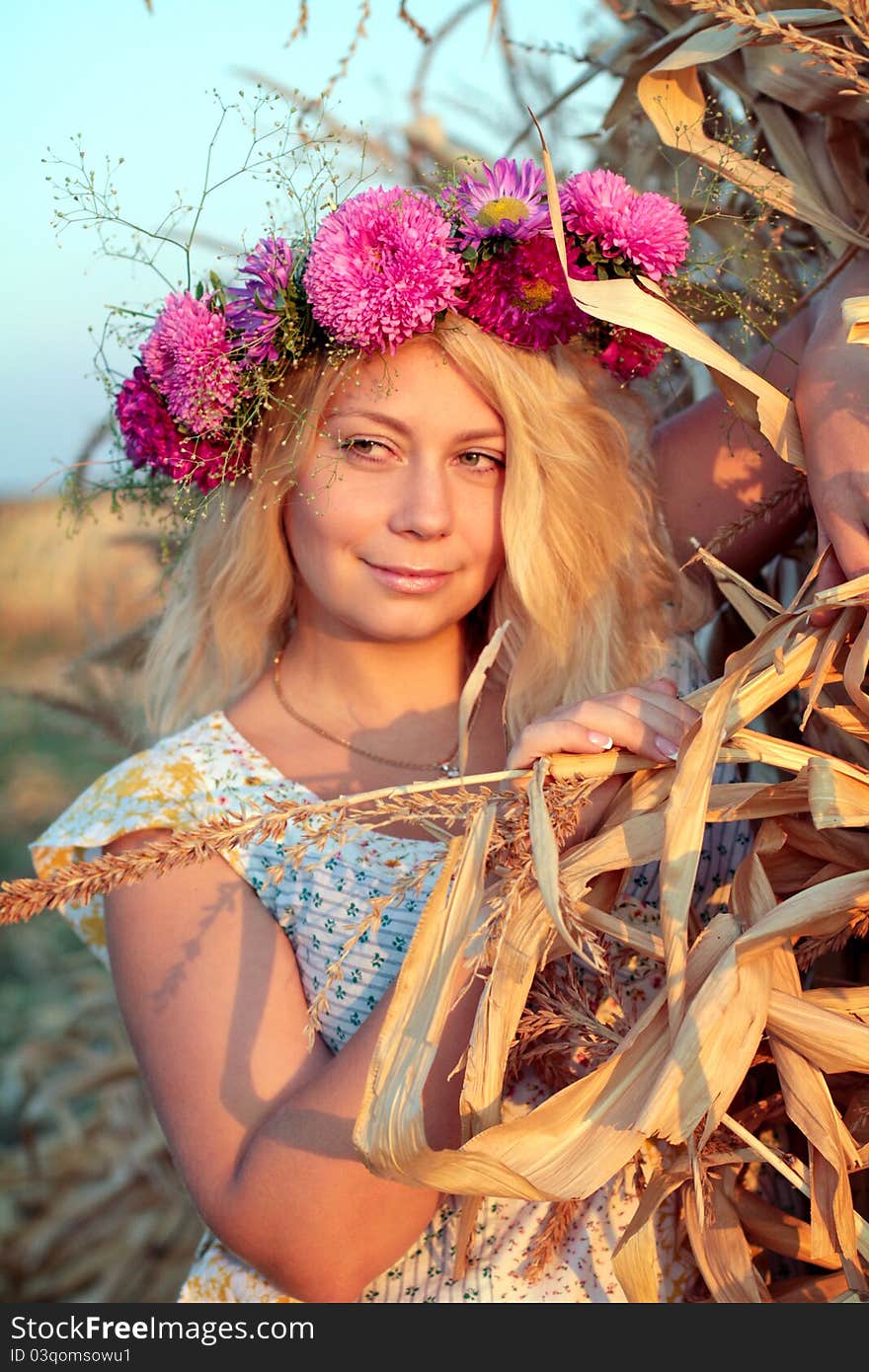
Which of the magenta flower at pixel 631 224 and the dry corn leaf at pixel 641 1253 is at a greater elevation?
the magenta flower at pixel 631 224

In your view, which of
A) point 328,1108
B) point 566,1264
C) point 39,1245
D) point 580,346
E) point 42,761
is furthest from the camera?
point 42,761

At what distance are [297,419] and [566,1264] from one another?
0.88 m

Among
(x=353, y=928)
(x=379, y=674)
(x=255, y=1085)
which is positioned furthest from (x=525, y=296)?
(x=255, y=1085)

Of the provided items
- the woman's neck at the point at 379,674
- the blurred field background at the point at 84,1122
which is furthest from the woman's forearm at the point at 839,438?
the blurred field background at the point at 84,1122

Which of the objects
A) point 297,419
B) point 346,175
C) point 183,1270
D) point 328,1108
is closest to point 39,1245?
point 183,1270

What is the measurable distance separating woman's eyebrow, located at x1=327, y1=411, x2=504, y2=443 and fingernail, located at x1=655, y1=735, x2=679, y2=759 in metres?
0.48

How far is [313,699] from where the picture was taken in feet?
5.13

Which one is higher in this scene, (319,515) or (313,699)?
(319,515)

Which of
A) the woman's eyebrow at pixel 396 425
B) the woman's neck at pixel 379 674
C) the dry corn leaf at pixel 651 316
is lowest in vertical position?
the woman's neck at pixel 379 674

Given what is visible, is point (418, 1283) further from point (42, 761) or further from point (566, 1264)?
point (42, 761)

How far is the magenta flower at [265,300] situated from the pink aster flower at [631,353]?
33cm

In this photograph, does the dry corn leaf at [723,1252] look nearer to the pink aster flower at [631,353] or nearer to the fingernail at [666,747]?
the fingernail at [666,747]

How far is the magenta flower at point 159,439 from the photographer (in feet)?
4.55

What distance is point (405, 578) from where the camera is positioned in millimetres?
1363
